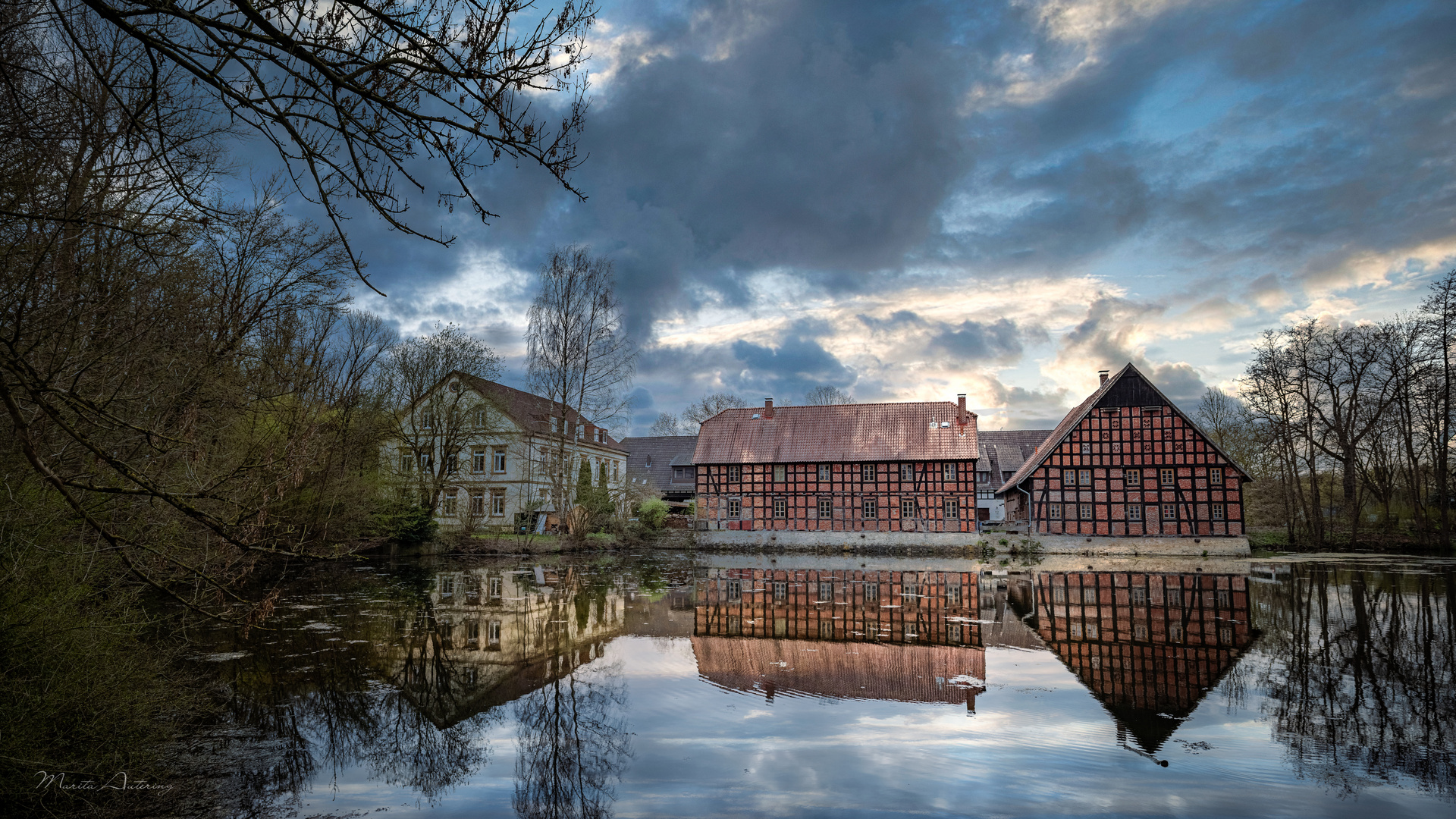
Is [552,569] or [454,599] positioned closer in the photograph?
[454,599]

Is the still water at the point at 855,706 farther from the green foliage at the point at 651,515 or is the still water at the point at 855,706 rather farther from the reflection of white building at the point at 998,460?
the reflection of white building at the point at 998,460

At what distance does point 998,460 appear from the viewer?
47.4m

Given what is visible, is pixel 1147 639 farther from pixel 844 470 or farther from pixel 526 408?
pixel 526 408

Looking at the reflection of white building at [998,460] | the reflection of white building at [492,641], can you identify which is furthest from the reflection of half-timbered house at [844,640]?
the reflection of white building at [998,460]

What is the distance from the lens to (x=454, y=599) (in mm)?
14523

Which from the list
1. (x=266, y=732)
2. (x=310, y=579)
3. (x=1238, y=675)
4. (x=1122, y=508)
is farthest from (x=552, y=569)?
(x=1122, y=508)

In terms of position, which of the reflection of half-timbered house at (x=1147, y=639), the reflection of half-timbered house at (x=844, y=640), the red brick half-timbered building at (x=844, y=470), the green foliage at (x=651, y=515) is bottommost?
the reflection of half-timbered house at (x=844, y=640)

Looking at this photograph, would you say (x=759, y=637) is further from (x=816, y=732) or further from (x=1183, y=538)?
(x=1183, y=538)

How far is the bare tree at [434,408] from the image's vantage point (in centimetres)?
2703

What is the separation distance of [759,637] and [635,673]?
2.65 metres

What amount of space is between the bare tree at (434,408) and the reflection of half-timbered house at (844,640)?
1391 centimetres

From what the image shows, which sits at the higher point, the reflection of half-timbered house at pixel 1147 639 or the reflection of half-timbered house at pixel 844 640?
the reflection of half-timbered house at pixel 1147 639

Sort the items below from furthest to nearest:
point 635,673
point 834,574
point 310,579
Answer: point 834,574
point 310,579
point 635,673

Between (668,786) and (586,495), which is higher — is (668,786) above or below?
below
